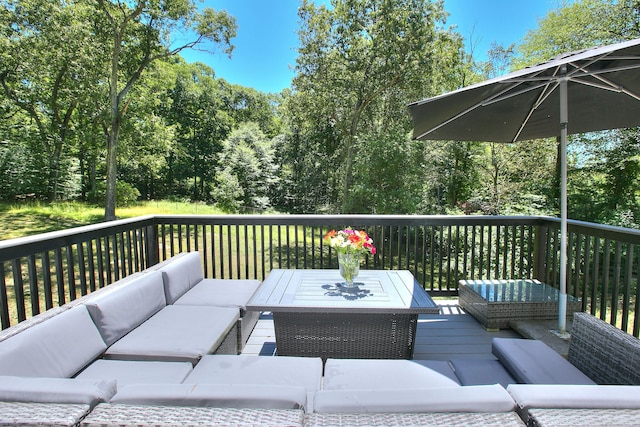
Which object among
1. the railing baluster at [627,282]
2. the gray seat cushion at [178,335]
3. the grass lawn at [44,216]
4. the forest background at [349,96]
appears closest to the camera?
the gray seat cushion at [178,335]

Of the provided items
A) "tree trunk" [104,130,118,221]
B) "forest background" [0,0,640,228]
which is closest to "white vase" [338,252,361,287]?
"forest background" [0,0,640,228]

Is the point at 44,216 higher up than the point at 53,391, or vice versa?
the point at 53,391

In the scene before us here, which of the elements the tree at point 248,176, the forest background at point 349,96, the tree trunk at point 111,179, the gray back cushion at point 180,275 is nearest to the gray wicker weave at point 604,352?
the gray back cushion at point 180,275

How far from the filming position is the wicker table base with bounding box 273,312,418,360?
2.56 metres

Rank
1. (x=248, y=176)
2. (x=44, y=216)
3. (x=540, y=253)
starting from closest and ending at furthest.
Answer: (x=540, y=253) → (x=44, y=216) → (x=248, y=176)

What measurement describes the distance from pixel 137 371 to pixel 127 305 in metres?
0.58

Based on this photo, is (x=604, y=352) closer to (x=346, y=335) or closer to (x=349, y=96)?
(x=346, y=335)

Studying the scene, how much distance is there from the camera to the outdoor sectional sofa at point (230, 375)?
38.1 inches

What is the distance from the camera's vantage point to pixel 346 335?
260 centimetres

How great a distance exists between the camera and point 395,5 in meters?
10.9

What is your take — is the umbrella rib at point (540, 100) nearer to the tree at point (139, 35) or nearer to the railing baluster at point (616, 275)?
the railing baluster at point (616, 275)

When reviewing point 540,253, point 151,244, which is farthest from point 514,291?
point 151,244

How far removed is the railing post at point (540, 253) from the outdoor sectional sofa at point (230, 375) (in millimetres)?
2298

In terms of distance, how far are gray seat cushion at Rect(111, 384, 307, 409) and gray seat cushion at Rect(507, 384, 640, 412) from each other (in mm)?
→ 642
